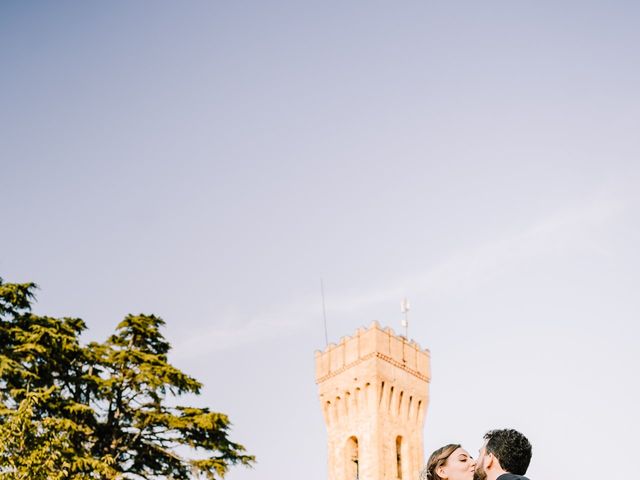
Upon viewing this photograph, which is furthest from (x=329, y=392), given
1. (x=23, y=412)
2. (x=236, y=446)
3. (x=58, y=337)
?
(x=23, y=412)

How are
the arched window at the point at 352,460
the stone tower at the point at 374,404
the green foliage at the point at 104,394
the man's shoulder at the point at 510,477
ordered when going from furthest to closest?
the arched window at the point at 352,460 < the stone tower at the point at 374,404 < the green foliage at the point at 104,394 < the man's shoulder at the point at 510,477

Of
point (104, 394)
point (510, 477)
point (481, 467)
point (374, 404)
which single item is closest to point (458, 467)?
point (481, 467)

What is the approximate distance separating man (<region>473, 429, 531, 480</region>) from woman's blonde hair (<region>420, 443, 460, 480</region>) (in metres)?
0.61

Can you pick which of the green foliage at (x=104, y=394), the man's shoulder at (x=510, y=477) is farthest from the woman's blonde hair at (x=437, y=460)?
the green foliage at (x=104, y=394)

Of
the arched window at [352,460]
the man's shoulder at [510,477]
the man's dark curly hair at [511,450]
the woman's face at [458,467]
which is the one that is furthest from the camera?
the arched window at [352,460]

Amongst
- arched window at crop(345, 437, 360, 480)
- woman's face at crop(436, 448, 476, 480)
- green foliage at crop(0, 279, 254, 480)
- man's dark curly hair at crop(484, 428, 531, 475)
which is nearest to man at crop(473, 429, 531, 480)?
man's dark curly hair at crop(484, 428, 531, 475)

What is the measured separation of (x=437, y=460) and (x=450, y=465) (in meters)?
0.08

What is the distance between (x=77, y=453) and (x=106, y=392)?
3.07 meters

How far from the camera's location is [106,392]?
20.6 m

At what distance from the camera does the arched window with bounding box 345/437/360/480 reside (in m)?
39.0

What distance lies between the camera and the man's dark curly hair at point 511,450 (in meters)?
3.63

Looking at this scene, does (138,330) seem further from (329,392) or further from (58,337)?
(329,392)

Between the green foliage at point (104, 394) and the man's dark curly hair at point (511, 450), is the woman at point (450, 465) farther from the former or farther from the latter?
the green foliage at point (104, 394)

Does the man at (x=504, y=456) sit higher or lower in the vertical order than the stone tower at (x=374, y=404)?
lower
